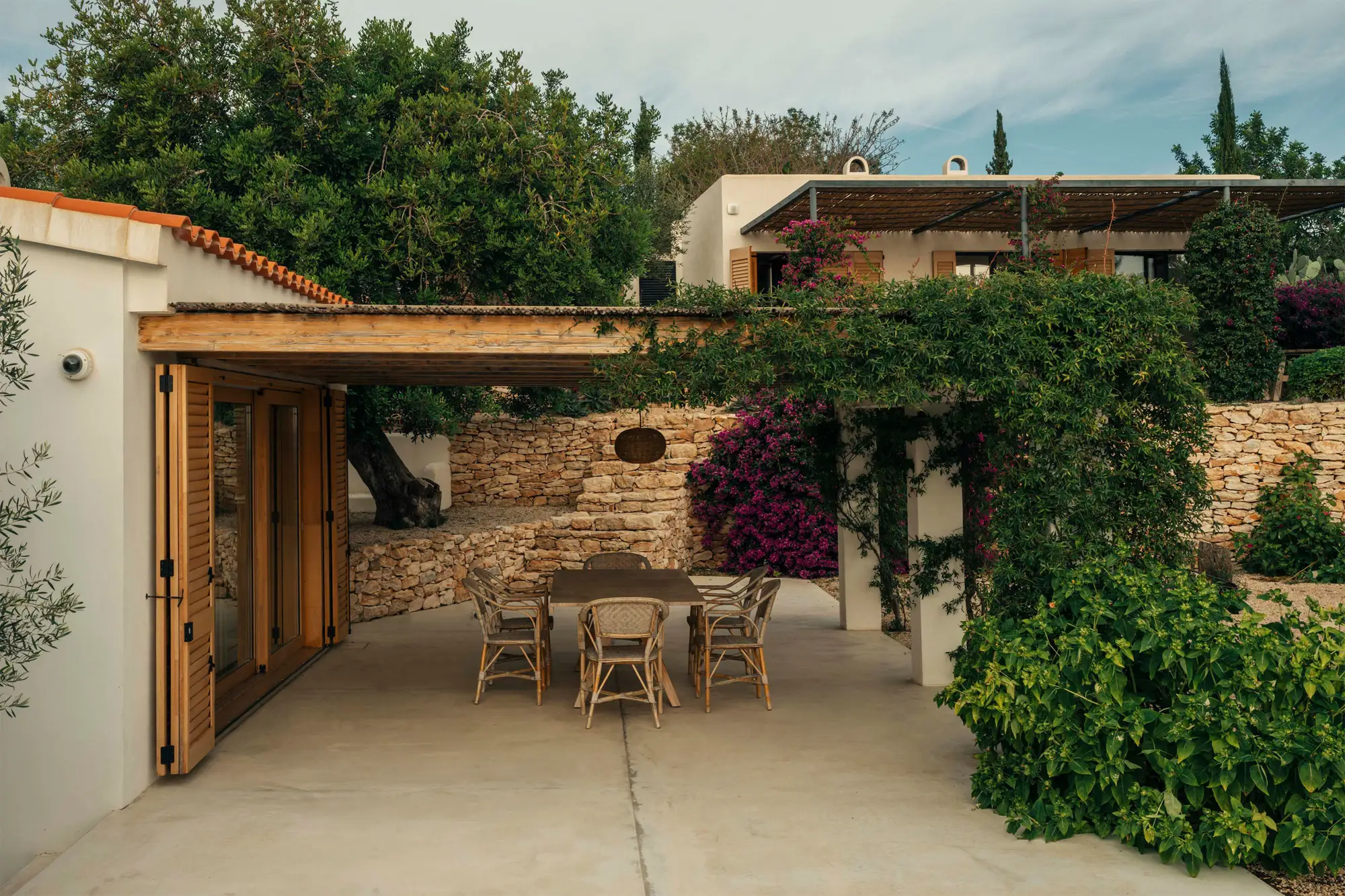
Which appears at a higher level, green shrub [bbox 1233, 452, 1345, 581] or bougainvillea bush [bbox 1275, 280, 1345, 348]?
bougainvillea bush [bbox 1275, 280, 1345, 348]

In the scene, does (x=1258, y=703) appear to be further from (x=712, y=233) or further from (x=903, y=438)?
(x=712, y=233)

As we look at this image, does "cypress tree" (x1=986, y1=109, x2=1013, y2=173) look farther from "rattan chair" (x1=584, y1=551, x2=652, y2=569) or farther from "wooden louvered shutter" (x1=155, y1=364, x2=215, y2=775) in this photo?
"wooden louvered shutter" (x1=155, y1=364, x2=215, y2=775)

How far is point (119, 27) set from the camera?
449 inches

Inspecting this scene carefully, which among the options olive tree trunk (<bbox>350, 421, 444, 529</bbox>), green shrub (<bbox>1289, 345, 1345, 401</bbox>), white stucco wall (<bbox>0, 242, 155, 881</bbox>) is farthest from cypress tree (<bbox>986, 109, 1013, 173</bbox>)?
white stucco wall (<bbox>0, 242, 155, 881</bbox>)

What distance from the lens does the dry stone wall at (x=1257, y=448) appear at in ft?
41.1

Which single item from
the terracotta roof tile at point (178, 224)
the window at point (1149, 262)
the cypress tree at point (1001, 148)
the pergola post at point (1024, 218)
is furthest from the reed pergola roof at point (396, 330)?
the cypress tree at point (1001, 148)

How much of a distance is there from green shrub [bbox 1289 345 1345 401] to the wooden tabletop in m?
10.5

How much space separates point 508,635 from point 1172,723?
4980 millimetres

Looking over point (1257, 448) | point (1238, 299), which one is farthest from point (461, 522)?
point (1238, 299)

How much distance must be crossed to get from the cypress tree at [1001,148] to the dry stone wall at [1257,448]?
52.4 feet

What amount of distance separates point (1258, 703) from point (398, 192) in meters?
9.62

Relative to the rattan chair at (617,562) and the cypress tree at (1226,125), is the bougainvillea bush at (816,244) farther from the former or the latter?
the cypress tree at (1226,125)

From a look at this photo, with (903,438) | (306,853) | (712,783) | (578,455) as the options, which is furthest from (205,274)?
(578,455)

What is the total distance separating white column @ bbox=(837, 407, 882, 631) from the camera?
10.0m
